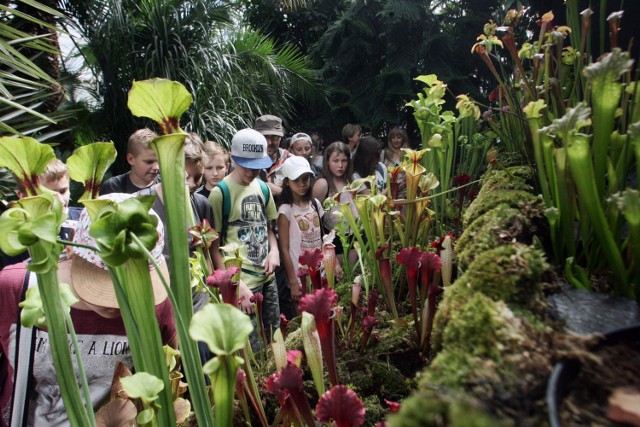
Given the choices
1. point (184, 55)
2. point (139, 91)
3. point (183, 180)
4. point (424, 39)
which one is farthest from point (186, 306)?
point (424, 39)

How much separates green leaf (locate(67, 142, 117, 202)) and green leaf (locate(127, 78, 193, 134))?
113mm

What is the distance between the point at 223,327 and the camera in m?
0.53

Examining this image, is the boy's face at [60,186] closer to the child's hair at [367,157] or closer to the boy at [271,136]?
the boy at [271,136]

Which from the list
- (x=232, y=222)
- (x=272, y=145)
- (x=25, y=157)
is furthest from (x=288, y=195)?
(x=25, y=157)

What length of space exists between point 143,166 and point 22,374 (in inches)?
62.5

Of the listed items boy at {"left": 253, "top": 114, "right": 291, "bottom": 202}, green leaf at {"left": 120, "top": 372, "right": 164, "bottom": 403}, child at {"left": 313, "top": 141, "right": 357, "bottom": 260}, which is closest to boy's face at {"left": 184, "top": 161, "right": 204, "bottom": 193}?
child at {"left": 313, "top": 141, "right": 357, "bottom": 260}

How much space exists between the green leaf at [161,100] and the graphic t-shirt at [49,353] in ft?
2.79

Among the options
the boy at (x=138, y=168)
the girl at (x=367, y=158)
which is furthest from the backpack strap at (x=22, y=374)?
the girl at (x=367, y=158)

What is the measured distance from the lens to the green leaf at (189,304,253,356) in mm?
514

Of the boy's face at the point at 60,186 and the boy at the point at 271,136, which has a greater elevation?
the boy at the point at 271,136

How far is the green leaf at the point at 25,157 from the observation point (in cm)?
68

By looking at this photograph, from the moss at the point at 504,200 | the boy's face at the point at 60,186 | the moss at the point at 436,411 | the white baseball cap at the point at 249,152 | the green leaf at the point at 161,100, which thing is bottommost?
the moss at the point at 436,411

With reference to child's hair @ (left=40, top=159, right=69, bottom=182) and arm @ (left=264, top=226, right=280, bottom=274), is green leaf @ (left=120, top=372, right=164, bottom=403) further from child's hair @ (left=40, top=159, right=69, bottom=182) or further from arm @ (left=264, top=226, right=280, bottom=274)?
arm @ (left=264, top=226, right=280, bottom=274)

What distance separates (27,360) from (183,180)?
2.52 ft
